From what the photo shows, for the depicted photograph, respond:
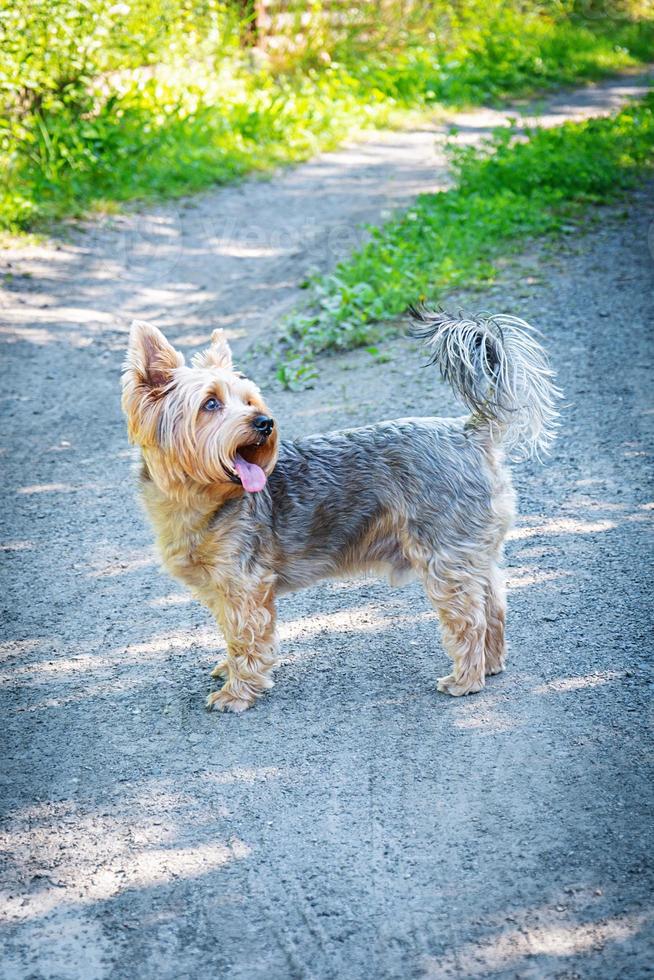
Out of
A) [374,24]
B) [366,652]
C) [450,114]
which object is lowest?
[366,652]

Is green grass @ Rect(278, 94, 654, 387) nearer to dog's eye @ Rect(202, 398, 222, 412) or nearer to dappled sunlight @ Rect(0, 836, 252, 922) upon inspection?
dog's eye @ Rect(202, 398, 222, 412)

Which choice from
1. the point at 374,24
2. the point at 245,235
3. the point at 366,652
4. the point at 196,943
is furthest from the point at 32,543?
the point at 374,24

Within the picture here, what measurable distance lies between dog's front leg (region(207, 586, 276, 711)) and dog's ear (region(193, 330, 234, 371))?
1060 millimetres

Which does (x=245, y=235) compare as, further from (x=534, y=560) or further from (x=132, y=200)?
(x=534, y=560)

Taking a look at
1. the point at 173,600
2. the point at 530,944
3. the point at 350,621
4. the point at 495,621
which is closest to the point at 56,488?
the point at 173,600

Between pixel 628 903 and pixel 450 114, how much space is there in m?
14.9

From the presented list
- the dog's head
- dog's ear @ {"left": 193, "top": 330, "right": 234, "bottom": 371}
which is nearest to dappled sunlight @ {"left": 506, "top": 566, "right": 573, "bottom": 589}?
the dog's head

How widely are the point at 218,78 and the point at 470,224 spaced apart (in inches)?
258

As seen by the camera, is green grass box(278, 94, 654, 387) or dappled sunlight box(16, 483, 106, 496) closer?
dappled sunlight box(16, 483, 106, 496)

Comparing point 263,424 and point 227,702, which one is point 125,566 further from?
point 263,424

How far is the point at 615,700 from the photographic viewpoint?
4430 mm

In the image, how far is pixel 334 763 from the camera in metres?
4.20

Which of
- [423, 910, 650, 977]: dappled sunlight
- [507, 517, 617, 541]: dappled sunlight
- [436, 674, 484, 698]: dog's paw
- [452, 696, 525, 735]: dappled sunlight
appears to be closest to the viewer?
[423, 910, 650, 977]: dappled sunlight

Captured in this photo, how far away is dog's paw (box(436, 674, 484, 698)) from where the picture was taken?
4.62 metres
